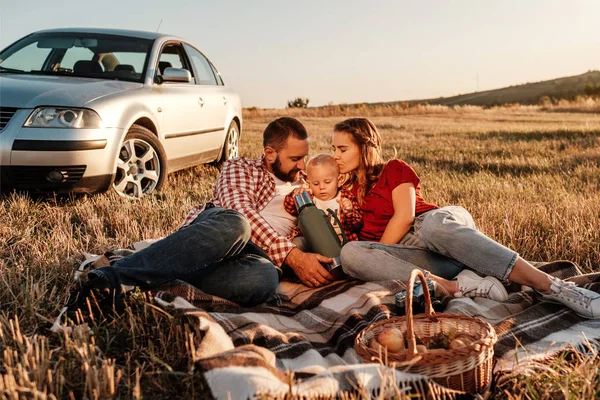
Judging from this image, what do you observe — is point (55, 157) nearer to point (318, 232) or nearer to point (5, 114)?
point (5, 114)

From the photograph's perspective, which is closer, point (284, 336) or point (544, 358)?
point (544, 358)

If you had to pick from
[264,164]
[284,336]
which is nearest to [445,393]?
[284,336]

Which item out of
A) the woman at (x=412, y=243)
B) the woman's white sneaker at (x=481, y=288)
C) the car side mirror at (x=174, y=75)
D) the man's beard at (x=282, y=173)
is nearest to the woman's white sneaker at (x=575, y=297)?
the woman at (x=412, y=243)

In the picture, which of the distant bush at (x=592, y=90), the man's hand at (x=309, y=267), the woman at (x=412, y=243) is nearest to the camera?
the woman at (x=412, y=243)

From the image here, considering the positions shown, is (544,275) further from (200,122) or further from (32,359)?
(200,122)

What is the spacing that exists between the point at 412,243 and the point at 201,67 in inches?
207

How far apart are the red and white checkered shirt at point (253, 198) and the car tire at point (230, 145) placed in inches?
174

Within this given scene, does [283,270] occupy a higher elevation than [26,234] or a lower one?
lower

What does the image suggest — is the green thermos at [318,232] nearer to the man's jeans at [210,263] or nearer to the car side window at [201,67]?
the man's jeans at [210,263]

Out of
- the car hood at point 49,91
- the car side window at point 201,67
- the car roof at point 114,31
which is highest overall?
Answer: the car roof at point 114,31

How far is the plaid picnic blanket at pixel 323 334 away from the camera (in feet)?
7.10

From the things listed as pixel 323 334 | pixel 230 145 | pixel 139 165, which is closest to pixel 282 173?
pixel 323 334

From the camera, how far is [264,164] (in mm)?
4281

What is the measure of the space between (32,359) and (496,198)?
4799mm
